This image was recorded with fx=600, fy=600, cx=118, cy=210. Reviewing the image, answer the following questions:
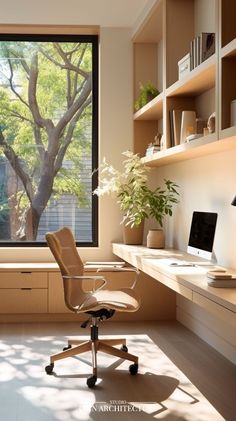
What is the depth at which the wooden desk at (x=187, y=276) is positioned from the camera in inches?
114

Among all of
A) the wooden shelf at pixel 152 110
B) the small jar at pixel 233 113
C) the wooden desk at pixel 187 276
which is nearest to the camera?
the wooden desk at pixel 187 276

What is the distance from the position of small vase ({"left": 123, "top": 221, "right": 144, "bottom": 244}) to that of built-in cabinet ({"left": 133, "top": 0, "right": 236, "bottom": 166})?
67cm

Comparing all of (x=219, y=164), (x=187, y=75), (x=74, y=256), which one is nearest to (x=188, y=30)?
(x=187, y=75)

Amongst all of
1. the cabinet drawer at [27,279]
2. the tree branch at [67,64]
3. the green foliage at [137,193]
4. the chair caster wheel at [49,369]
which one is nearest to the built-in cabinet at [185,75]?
the green foliage at [137,193]

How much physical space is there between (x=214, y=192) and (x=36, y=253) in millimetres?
2422

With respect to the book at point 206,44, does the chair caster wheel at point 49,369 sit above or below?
below

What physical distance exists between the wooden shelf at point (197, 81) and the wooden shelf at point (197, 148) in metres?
0.43

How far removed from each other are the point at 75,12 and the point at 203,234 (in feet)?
9.01

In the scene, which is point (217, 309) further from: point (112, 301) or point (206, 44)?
point (206, 44)

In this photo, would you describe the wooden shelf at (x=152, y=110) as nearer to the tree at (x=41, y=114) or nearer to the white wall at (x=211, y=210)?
the white wall at (x=211, y=210)

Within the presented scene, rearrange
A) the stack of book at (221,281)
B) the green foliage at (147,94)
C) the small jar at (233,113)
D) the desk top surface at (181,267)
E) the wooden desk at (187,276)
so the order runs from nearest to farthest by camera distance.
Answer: the wooden desk at (187,276), the desk top surface at (181,267), the stack of book at (221,281), the small jar at (233,113), the green foliage at (147,94)

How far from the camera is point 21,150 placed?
6.54 metres

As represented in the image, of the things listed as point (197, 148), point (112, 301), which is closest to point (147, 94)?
point (197, 148)

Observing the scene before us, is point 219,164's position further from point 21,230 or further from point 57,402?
point 21,230
